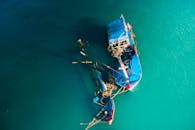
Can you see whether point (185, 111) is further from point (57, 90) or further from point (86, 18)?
point (86, 18)

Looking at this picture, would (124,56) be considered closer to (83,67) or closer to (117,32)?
(117,32)

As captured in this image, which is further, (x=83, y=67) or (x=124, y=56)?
(x=83, y=67)

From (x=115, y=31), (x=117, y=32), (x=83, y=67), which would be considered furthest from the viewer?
(x=83, y=67)

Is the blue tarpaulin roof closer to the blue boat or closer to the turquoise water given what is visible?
the blue boat

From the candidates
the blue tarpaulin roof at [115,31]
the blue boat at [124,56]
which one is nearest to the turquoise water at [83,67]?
the blue boat at [124,56]

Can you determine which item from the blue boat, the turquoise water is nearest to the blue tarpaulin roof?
the blue boat

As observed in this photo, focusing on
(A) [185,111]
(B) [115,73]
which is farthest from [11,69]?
(A) [185,111]

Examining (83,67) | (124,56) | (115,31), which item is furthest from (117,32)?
(83,67)
